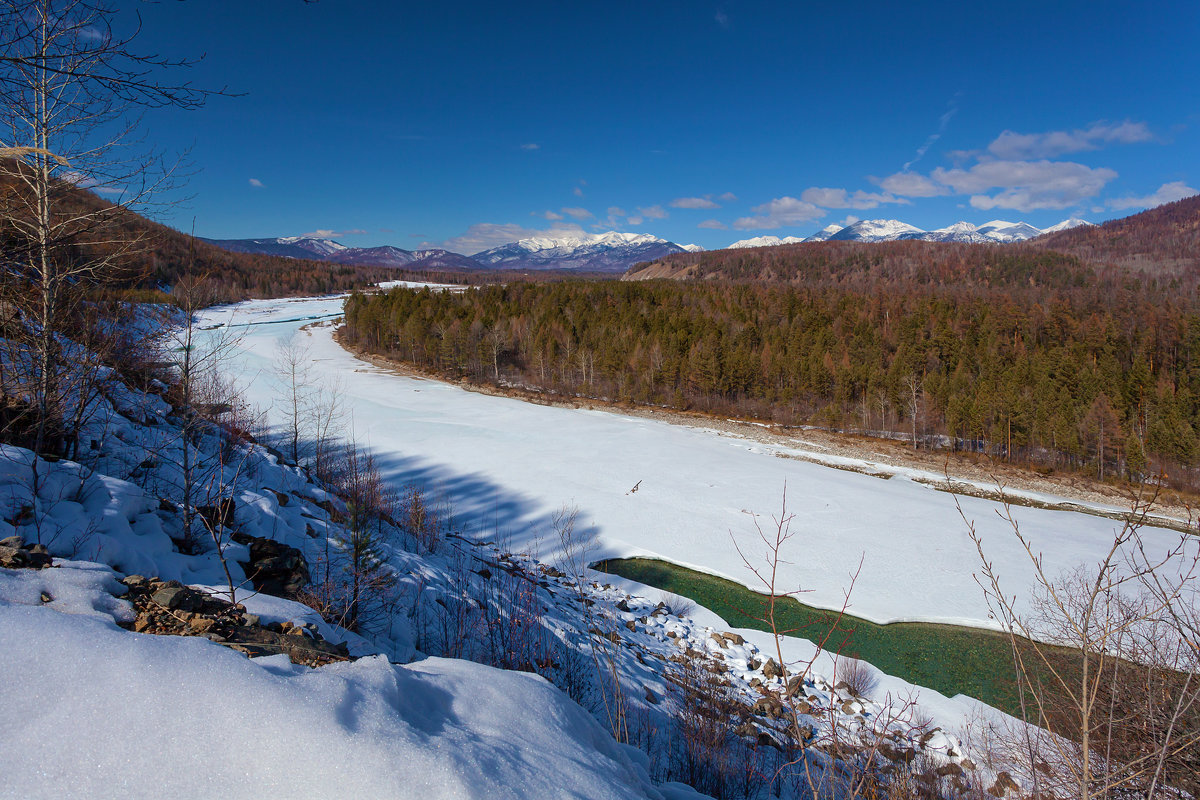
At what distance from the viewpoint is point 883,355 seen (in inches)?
2202

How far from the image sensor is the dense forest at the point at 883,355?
36.0 m

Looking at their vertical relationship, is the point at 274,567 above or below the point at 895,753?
above

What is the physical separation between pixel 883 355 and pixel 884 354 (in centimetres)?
19

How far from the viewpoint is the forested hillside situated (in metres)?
36.1

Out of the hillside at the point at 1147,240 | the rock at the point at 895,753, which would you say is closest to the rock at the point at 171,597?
the rock at the point at 895,753

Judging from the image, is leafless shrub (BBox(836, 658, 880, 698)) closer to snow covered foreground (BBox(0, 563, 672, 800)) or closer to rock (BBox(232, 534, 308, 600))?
rock (BBox(232, 534, 308, 600))

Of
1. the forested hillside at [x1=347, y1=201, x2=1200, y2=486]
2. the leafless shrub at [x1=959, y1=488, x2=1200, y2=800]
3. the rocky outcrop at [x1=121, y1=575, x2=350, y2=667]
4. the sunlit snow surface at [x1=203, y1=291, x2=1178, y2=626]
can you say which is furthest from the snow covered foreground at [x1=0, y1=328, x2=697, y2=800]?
the forested hillside at [x1=347, y1=201, x2=1200, y2=486]

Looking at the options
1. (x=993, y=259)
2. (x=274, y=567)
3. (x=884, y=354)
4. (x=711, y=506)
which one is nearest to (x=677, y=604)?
(x=711, y=506)

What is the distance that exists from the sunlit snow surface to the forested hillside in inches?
479

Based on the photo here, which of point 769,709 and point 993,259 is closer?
point 769,709

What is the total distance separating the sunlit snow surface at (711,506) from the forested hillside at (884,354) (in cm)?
1216

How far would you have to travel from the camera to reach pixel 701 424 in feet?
138

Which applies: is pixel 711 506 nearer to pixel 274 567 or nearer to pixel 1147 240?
pixel 274 567

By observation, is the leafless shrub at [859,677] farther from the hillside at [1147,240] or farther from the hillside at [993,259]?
the hillside at [1147,240]
